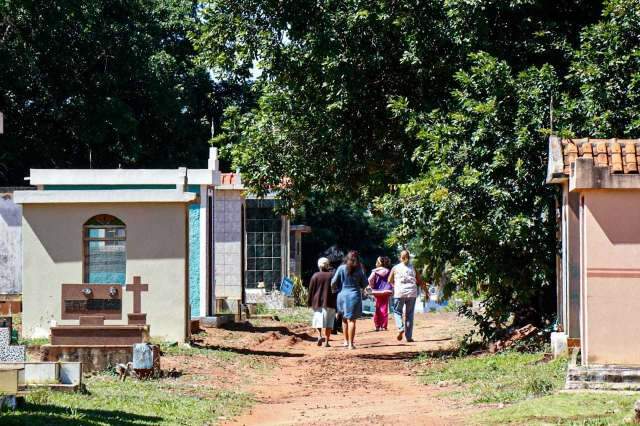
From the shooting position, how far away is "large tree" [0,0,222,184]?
114 ft

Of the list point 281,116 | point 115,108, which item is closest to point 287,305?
point 115,108

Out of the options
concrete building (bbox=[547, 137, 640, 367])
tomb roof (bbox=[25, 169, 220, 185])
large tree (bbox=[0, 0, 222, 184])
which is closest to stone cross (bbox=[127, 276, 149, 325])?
tomb roof (bbox=[25, 169, 220, 185])

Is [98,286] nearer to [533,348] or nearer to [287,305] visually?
[533,348]

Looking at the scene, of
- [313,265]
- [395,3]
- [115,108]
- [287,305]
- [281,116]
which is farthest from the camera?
[313,265]

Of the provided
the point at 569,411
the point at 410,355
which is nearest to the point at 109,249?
the point at 410,355

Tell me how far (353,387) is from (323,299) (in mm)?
6114

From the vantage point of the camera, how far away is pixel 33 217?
20.2m

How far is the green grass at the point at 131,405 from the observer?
11.3m

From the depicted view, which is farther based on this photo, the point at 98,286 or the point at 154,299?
the point at 154,299

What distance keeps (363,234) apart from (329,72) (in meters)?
28.9

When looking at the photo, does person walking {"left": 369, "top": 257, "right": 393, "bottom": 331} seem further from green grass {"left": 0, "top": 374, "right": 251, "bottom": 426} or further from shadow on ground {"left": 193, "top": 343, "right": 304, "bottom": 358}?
green grass {"left": 0, "top": 374, "right": 251, "bottom": 426}

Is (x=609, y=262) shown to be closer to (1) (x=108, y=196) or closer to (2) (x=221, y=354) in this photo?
(2) (x=221, y=354)

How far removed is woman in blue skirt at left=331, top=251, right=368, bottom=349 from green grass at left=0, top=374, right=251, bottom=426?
235 inches

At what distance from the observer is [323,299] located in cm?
2166
